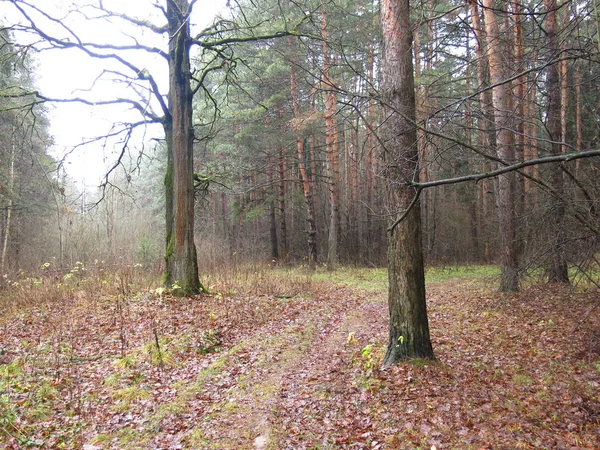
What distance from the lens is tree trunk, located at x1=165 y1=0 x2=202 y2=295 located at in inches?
385

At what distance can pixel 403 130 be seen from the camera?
5.05 metres

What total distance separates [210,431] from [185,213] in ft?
21.6

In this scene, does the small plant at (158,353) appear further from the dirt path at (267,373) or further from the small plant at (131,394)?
the dirt path at (267,373)

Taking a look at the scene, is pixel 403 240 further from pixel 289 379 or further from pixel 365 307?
pixel 365 307

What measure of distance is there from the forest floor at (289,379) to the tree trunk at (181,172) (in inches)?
42.5

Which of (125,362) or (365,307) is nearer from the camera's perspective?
(125,362)

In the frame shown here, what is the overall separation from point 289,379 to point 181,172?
6348 mm

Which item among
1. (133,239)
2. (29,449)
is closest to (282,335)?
(29,449)

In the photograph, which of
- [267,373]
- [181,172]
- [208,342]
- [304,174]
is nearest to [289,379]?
[267,373]

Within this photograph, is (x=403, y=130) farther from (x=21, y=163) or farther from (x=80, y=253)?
(x=21, y=163)

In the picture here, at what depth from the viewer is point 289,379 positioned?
217 inches

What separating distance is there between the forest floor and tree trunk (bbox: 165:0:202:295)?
1.08m

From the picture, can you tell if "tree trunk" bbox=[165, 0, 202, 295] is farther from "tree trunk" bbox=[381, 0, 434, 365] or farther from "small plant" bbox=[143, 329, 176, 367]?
"tree trunk" bbox=[381, 0, 434, 365]

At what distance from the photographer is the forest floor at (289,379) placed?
3.98m
